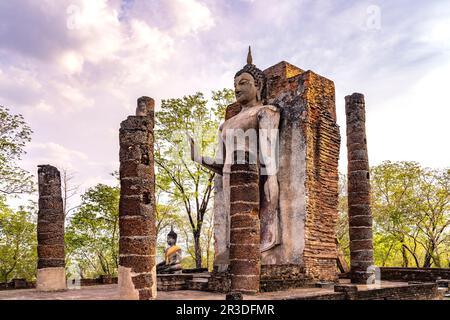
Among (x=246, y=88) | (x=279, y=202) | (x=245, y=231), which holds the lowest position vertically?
(x=245, y=231)

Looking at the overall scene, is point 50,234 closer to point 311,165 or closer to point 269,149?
point 269,149

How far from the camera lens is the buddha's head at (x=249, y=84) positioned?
1314 centimetres

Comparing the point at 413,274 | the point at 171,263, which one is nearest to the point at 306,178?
the point at 171,263

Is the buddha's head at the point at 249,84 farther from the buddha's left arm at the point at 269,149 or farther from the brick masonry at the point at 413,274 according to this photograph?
the brick masonry at the point at 413,274

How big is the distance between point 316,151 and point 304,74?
219 cm

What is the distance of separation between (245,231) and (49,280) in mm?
5632

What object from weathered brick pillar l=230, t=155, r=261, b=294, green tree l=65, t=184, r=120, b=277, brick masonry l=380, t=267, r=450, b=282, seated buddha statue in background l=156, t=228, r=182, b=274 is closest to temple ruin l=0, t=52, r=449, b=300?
weathered brick pillar l=230, t=155, r=261, b=294

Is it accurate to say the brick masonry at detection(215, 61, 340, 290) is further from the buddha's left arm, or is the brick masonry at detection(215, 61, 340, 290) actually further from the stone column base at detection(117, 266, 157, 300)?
the stone column base at detection(117, 266, 157, 300)

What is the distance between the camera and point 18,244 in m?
26.5

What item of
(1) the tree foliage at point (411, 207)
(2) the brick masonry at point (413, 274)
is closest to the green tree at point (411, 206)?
(1) the tree foliage at point (411, 207)

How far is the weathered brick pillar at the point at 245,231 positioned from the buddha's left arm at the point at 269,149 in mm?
1824
